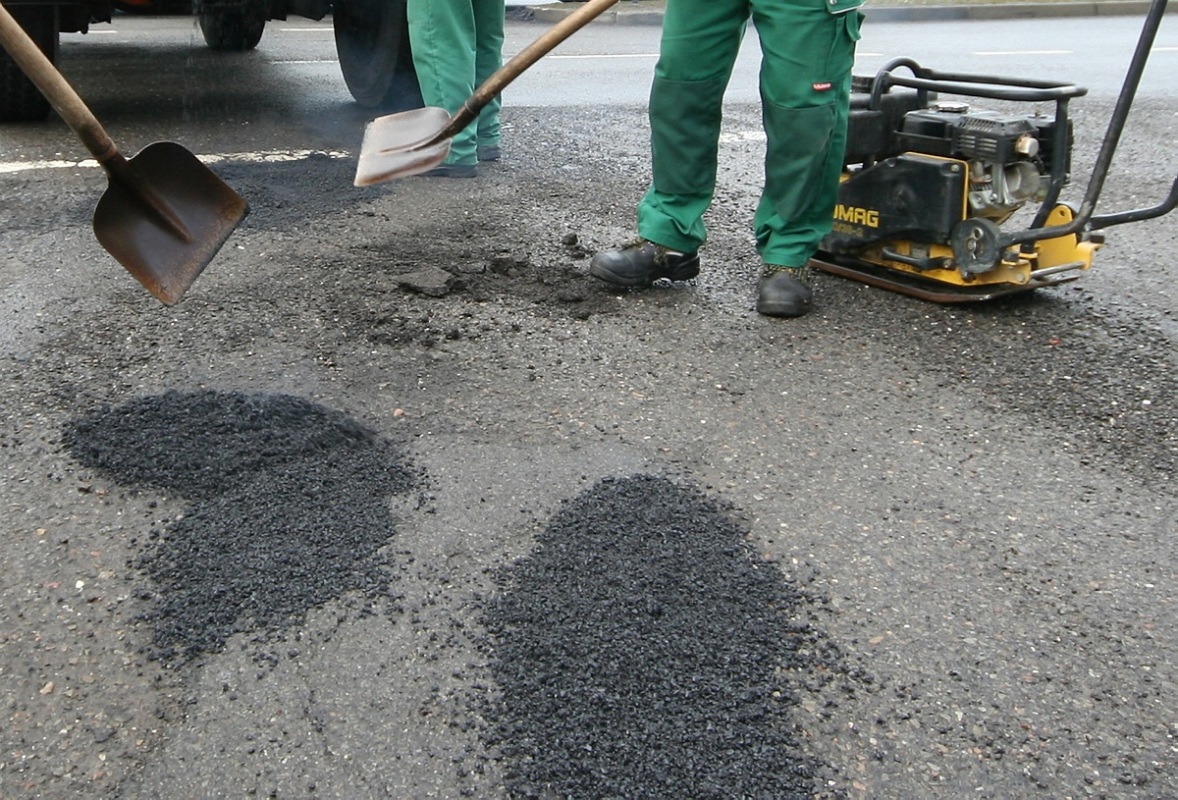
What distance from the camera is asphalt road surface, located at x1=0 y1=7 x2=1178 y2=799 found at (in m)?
1.78

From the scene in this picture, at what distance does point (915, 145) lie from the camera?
3531mm

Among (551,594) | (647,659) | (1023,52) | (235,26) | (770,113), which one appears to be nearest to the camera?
(647,659)

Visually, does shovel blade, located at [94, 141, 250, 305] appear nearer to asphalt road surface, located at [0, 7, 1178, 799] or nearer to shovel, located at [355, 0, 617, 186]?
asphalt road surface, located at [0, 7, 1178, 799]

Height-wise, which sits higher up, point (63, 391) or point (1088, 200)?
point (1088, 200)

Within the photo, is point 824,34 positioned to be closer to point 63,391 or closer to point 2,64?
point 63,391

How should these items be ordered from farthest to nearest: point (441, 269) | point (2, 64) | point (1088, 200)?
1. point (2, 64)
2. point (441, 269)
3. point (1088, 200)

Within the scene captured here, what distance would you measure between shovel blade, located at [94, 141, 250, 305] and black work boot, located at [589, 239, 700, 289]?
3.56 feet

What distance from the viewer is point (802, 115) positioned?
3301mm

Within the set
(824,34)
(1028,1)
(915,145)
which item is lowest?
(1028,1)

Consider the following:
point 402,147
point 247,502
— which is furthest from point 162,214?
point 247,502

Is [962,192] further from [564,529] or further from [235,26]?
[235,26]

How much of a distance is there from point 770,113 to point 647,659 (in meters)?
1.97

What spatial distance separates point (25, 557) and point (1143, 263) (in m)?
3.48

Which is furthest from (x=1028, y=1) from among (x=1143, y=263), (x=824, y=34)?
(x=824, y=34)
